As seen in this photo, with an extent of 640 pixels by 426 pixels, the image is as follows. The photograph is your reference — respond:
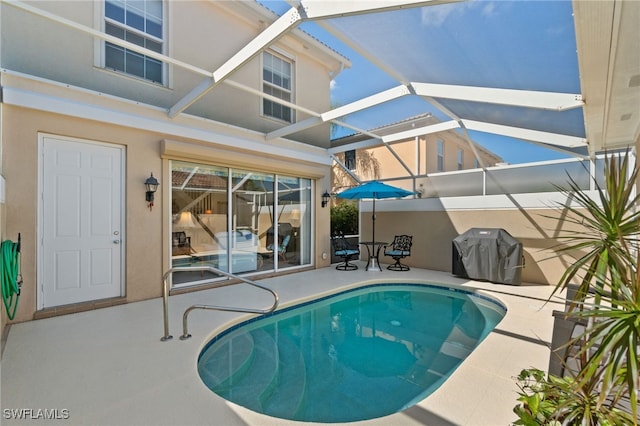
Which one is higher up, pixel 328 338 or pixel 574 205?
pixel 574 205

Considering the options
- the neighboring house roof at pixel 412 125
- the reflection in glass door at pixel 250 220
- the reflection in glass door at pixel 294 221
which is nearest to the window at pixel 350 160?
the neighboring house roof at pixel 412 125

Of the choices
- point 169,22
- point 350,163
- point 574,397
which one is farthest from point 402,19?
point 350,163

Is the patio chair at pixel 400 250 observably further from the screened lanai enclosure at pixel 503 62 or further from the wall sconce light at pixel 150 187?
the wall sconce light at pixel 150 187

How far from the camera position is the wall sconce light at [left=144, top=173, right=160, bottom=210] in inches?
230

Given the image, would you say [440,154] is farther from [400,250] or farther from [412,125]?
[400,250]

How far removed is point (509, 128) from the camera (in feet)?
21.6

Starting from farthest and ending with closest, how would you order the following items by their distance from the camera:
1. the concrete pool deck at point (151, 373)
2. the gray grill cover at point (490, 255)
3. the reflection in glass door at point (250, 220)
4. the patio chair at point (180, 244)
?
1. the reflection in glass door at point (250, 220)
2. the gray grill cover at point (490, 255)
3. the patio chair at point (180, 244)
4. the concrete pool deck at point (151, 373)

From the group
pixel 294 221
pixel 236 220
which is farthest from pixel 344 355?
pixel 294 221

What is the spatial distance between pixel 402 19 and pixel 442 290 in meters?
6.21

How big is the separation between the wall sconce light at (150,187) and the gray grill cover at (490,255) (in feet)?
24.9

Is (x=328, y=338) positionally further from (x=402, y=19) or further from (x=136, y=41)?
(x=136, y=41)

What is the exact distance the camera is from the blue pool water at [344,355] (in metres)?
3.15

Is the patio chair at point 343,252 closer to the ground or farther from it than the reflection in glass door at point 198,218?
closer to the ground

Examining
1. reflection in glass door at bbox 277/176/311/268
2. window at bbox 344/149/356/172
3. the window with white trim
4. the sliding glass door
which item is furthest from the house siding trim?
the window with white trim
